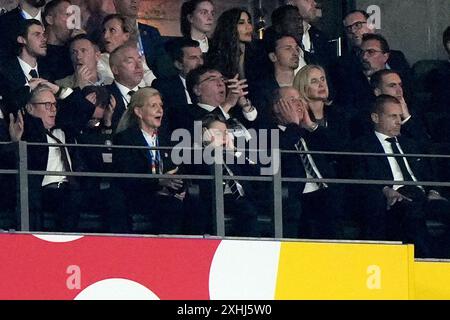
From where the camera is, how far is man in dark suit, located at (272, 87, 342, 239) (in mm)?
15938

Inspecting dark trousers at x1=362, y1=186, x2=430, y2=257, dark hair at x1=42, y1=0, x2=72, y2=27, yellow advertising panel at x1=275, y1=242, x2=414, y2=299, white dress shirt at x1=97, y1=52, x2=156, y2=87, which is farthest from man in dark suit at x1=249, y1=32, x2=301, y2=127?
dark hair at x1=42, y1=0, x2=72, y2=27

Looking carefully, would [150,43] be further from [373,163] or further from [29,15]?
[373,163]

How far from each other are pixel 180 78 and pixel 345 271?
2.06 metres

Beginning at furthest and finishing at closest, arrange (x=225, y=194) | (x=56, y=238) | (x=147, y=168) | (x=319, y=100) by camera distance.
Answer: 1. (x=319, y=100)
2. (x=225, y=194)
3. (x=147, y=168)
4. (x=56, y=238)

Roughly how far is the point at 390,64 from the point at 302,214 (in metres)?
2.23

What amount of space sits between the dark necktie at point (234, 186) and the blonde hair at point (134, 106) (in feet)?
2.44

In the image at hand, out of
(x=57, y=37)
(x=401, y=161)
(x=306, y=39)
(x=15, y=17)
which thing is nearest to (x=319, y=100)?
(x=401, y=161)

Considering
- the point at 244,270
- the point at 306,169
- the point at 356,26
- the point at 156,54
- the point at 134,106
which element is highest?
the point at 356,26

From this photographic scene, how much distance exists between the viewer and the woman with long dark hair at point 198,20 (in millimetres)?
16906

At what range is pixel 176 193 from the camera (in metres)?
15.5

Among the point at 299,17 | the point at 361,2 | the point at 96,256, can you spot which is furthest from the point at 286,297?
the point at 361,2

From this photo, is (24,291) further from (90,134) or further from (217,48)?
(217,48)

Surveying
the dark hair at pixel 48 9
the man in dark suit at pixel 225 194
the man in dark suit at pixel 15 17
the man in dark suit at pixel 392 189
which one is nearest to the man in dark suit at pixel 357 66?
the man in dark suit at pixel 392 189

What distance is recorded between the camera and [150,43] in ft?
55.6
